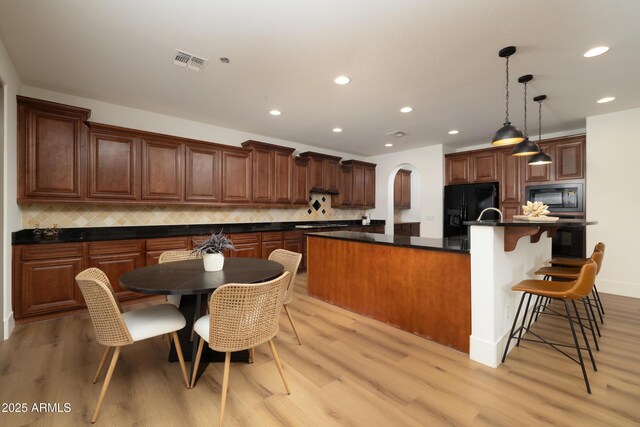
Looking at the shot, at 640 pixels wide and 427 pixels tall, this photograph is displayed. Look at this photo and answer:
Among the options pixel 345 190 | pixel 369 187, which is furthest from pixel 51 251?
pixel 369 187

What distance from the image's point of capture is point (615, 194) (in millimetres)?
3904

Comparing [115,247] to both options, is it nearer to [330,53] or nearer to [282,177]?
[282,177]

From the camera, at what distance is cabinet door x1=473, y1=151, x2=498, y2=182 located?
5.11m

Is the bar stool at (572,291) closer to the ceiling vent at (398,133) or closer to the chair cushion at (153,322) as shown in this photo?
the chair cushion at (153,322)

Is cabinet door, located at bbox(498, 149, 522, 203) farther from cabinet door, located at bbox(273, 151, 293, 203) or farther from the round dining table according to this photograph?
the round dining table

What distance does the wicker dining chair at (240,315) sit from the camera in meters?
1.48

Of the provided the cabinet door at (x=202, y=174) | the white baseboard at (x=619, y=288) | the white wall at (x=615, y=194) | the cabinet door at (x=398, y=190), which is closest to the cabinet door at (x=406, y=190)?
the cabinet door at (x=398, y=190)

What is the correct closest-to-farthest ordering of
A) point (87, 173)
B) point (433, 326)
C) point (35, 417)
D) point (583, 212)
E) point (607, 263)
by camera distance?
point (35, 417)
point (433, 326)
point (87, 173)
point (607, 263)
point (583, 212)

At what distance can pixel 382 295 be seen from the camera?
9.61 feet

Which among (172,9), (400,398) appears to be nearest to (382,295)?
(400,398)

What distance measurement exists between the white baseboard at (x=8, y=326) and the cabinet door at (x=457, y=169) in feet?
21.3

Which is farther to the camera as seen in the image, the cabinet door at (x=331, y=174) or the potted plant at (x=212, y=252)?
the cabinet door at (x=331, y=174)

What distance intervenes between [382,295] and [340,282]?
620 mm

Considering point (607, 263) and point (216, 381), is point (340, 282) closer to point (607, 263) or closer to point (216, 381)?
point (216, 381)
